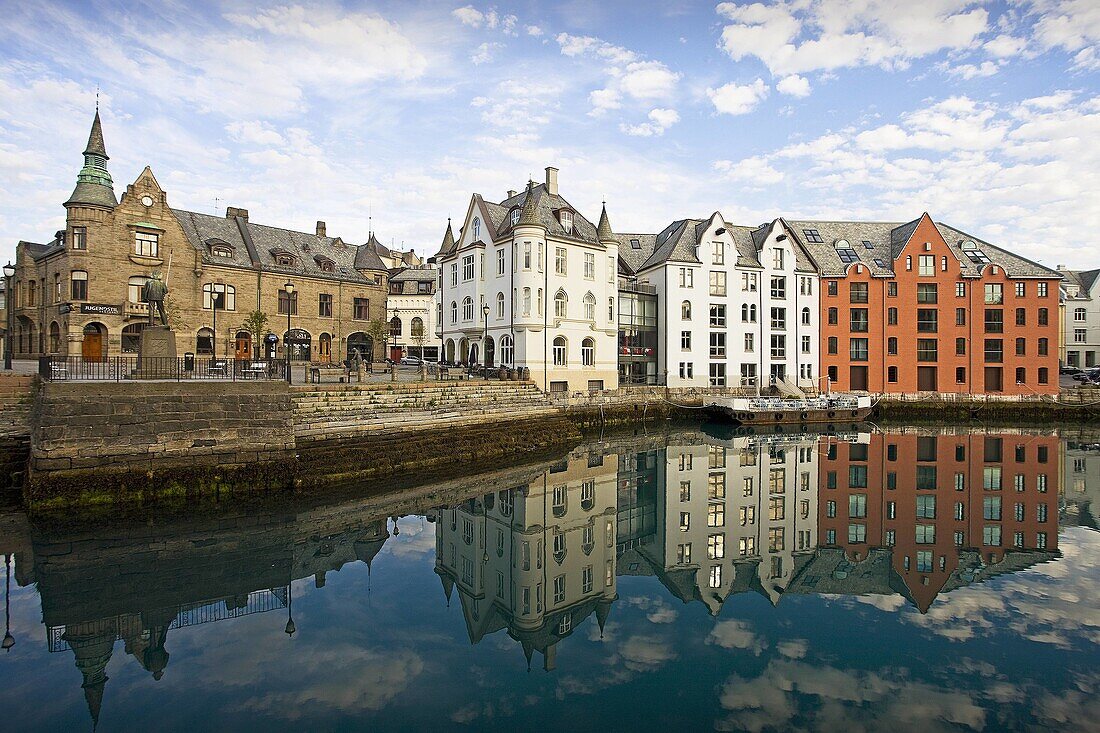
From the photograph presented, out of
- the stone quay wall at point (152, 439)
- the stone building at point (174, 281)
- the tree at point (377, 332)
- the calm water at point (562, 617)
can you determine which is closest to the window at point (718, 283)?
the tree at point (377, 332)

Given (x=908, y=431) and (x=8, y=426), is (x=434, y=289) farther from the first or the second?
(x=908, y=431)

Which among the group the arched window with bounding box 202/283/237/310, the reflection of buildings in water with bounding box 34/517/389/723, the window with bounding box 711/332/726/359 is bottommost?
the reflection of buildings in water with bounding box 34/517/389/723

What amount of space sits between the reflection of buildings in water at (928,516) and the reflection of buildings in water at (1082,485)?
48cm

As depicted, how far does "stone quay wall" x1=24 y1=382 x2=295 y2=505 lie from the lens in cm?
1631

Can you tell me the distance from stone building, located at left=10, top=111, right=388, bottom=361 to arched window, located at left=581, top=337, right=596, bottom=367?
19.3 metres

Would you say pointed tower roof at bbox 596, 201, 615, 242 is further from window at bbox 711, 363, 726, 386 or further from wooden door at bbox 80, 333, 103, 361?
wooden door at bbox 80, 333, 103, 361

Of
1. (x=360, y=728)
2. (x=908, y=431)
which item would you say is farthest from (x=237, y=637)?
(x=908, y=431)

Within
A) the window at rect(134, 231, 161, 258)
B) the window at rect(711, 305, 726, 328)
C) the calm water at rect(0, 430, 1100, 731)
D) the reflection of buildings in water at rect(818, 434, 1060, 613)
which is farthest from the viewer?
the window at rect(711, 305, 726, 328)

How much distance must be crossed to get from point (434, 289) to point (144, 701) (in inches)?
1931

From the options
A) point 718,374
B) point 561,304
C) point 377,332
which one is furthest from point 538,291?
point 718,374

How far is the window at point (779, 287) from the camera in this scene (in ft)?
165

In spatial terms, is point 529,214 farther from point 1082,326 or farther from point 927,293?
point 1082,326

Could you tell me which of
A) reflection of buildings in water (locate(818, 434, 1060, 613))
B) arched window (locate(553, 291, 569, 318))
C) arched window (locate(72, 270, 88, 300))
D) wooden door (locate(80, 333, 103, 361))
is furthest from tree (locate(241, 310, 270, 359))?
reflection of buildings in water (locate(818, 434, 1060, 613))

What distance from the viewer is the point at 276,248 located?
4694 centimetres
